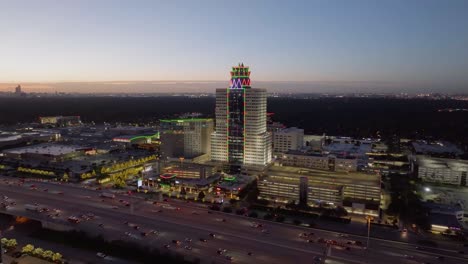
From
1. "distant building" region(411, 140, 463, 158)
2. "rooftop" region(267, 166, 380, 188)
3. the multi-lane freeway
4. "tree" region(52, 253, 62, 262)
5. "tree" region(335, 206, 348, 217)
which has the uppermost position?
"rooftop" region(267, 166, 380, 188)

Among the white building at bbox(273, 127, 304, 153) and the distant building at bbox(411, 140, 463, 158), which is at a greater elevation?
the white building at bbox(273, 127, 304, 153)

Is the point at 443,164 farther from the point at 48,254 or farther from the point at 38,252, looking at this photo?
the point at 38,252

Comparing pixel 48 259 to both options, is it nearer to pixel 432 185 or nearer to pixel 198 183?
pixel 198 183

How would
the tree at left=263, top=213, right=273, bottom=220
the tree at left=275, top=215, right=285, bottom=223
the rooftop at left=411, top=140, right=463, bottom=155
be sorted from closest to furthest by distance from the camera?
the tree at left=275, top=215, right=285, bottom=223 < the tree at left=263, top=213, right=273, bottom=220 < the rooftop at left=411, top=140, right=463, bottom=155

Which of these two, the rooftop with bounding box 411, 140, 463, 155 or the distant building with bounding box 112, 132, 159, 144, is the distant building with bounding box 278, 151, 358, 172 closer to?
the rooftop with bounding box 411, 140, 463, 155

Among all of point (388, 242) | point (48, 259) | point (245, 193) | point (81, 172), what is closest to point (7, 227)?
point (48, 259)

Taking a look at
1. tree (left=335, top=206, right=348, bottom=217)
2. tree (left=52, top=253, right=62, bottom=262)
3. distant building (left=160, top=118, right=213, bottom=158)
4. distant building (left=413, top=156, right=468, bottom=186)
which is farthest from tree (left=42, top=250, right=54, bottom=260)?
distant building (left=413, top=156, right=468, bottom=186)

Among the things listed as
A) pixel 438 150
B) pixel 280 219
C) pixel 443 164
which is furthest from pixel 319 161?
pixel 438 150
